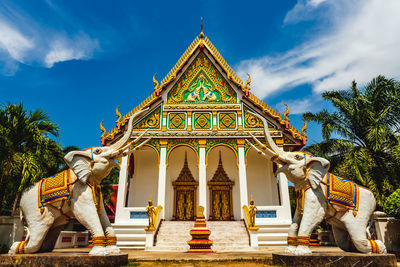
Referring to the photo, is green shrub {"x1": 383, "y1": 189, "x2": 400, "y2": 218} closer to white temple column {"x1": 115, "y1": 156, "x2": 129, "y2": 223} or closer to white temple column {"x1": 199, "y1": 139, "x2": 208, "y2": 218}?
white temple column {"x1": 199, "y1": 139, "x2": 208, "y2": 218}

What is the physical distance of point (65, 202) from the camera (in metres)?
4.57

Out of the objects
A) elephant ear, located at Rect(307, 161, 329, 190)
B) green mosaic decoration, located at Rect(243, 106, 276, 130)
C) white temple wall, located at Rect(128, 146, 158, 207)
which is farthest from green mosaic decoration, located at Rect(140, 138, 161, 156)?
elephant ear, located at Rect(307, 161, 329, 190)

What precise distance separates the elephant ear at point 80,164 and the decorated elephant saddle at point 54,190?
0.74 ft

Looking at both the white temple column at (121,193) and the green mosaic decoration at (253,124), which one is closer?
the white temple column at (121,193)

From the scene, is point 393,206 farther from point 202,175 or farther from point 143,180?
point 143,180

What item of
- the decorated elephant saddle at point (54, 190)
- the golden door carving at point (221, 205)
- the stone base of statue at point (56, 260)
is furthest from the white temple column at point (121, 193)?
the stone base of statue at point (56, 260)

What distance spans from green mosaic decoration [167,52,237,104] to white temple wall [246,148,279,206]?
3084mm

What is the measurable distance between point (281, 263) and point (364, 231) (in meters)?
1.48

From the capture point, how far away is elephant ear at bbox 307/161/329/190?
4.50m

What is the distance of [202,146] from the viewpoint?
39.9 ft

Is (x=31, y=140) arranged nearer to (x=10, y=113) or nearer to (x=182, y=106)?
(x=10, y=113)

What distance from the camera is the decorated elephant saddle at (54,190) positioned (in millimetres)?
4523

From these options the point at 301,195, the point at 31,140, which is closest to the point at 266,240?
the point at 301,195

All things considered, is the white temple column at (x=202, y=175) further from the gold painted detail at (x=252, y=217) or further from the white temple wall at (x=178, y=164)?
the gold painted detail at (x=252, y=217)
